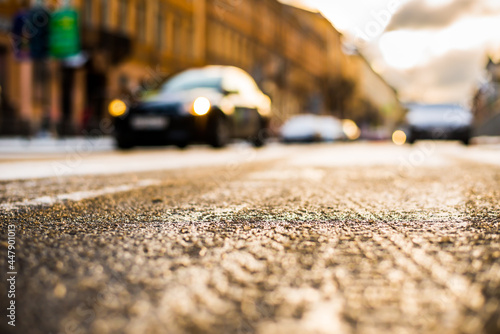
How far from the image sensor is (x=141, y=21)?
99.2ft

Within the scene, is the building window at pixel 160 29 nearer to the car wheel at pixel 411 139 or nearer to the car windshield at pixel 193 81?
the car wheel at pixel 411 139

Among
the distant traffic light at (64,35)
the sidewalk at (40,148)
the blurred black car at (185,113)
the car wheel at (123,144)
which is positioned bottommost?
the sidewalk at (40,148)

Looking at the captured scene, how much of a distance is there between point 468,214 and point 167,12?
31.4m

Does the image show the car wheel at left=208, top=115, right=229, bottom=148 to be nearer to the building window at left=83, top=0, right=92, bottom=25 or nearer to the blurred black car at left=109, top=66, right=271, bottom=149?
the blurred black car at left=109, top=66, right=271, bottom=149

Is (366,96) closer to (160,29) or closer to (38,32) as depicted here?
(160,29)

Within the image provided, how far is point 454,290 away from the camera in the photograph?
1584 millimetres

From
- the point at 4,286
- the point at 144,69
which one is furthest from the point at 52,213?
the point at 144,69

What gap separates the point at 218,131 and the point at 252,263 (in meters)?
10.1

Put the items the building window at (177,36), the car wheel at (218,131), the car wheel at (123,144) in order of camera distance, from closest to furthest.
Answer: the car wheel at (123,144) → the car wheel at (218,131) → the building window at (177,36)

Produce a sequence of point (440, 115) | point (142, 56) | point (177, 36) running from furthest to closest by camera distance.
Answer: point (177, 36)
point (142, 56)
point (440, 115)

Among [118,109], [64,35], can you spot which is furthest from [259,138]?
[64,35]

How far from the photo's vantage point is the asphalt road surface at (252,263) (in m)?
1.35

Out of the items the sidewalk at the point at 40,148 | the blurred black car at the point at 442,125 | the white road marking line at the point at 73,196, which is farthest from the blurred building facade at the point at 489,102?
the white road marking line at the point at 73,196

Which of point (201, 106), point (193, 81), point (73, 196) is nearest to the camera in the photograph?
point (73, 196)
